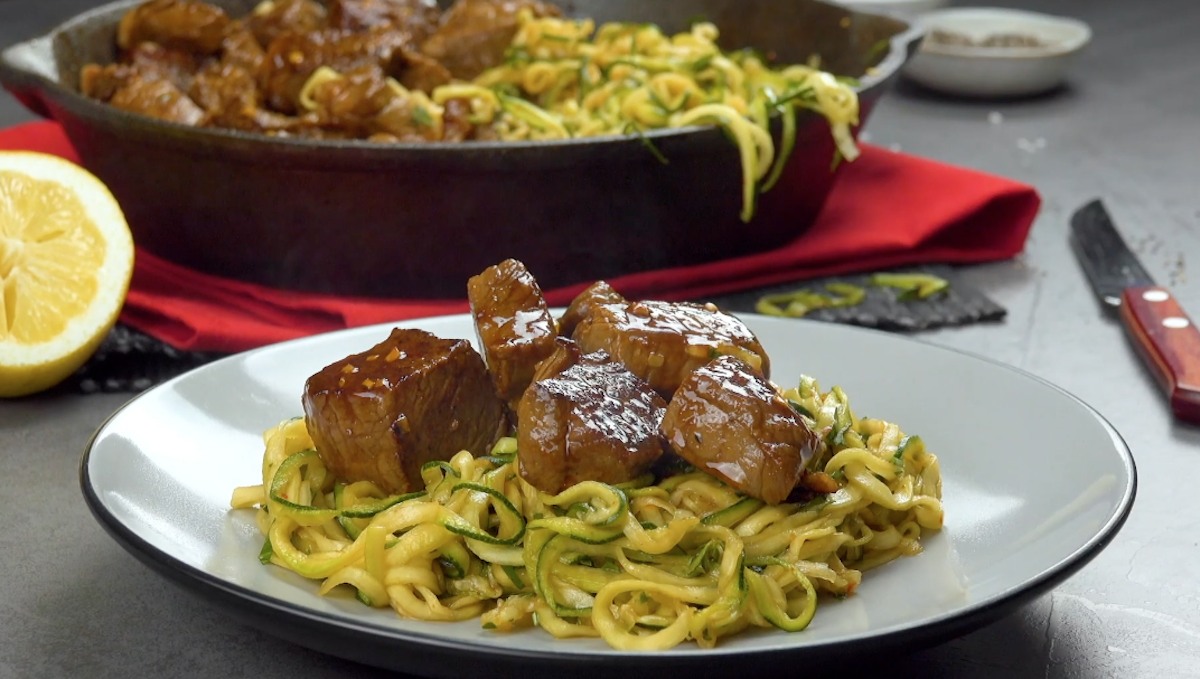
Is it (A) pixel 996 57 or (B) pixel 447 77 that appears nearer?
(B) pixel 447 77

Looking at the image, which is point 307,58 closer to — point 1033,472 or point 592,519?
point 592,519

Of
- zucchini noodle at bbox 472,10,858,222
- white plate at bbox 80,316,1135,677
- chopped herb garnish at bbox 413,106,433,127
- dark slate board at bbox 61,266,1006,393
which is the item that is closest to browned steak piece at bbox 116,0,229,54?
zucchini noodle at bbox 472,10,858,222

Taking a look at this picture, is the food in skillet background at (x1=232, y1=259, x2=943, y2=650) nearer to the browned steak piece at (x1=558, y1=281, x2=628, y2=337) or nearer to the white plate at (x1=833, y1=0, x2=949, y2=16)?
the browned steak piece at (x1=558, y1=281, x2=628, y2=337)

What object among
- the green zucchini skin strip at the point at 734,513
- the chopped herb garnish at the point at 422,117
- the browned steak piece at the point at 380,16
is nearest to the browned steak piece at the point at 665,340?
the green zucchini skin strip at the point at 734,513

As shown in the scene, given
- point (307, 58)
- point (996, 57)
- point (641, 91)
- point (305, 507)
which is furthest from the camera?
point (996, 57)

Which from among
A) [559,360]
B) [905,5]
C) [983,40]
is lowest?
[983,40]

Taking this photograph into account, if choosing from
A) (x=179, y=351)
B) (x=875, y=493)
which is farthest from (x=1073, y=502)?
(x=179, y=351)

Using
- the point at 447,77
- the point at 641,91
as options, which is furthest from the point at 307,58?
the point at 641,91

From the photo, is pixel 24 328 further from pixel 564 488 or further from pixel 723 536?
A: pixel 723 536
